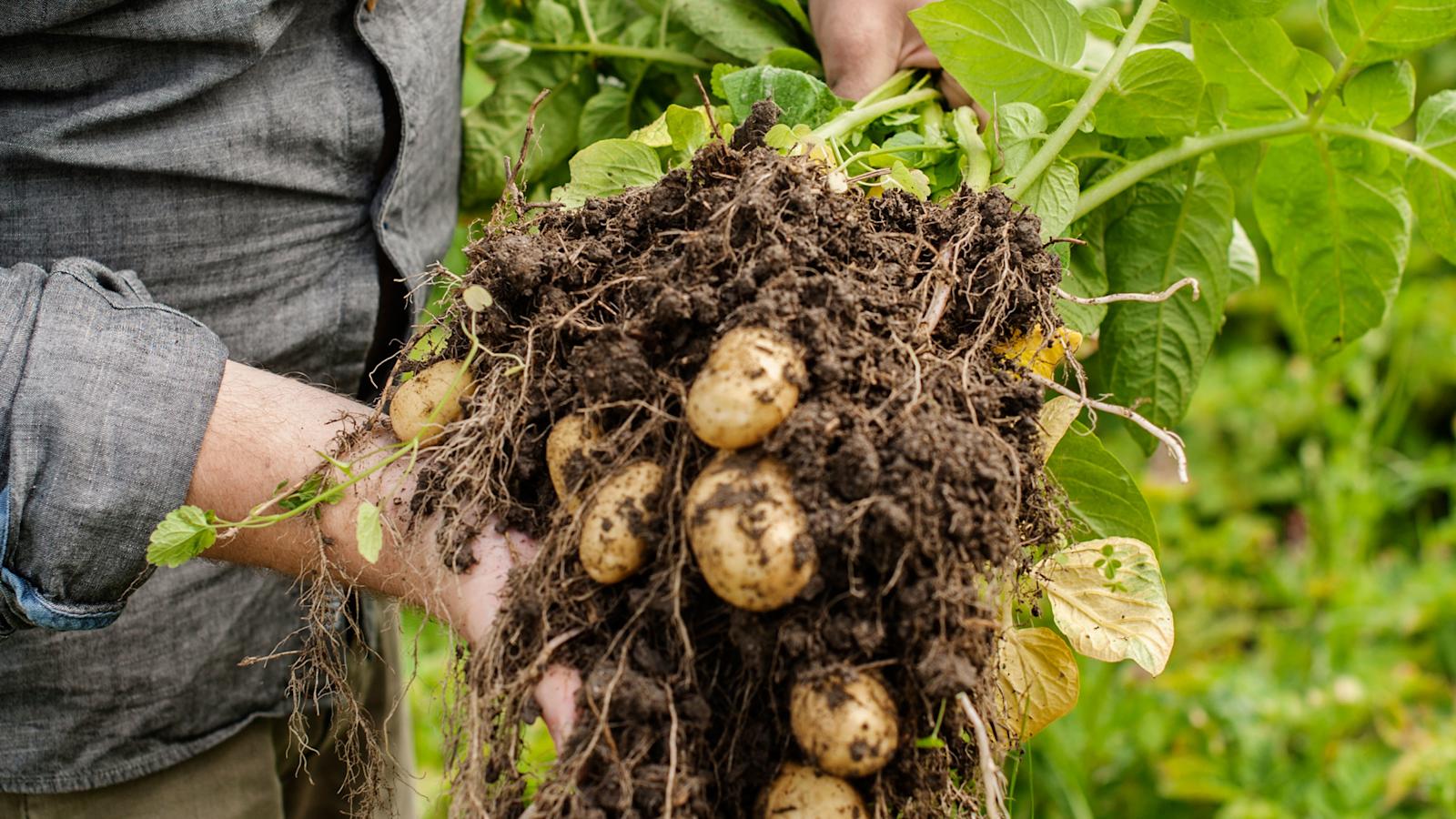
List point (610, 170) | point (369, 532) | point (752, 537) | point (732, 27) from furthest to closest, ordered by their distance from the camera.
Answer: point (732, 27), point (610, 170), point (369, 532), point (752, 537)

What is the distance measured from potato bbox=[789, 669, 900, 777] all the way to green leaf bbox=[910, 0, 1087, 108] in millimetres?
682

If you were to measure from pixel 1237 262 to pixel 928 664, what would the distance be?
120 cm

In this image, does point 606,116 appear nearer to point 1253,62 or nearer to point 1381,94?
point 1253,62

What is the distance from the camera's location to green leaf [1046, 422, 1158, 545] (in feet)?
3.68

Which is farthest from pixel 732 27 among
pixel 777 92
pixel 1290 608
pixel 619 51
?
pixel 1290 608

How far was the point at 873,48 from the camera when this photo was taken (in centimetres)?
138

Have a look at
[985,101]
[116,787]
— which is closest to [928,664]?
[985,101]

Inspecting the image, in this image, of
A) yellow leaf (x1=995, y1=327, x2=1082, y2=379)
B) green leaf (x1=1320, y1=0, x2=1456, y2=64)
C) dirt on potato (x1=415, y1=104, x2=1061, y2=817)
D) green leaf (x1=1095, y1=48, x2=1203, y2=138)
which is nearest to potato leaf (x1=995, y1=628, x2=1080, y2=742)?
dirt on potato (x1=415, y1=104, x2=1061, y2=817)

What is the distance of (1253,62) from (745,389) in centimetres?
85

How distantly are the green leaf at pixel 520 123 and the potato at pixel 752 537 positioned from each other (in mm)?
983

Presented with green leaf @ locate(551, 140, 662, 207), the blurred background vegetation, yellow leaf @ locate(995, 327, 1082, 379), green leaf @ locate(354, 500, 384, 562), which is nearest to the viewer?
green leaf @ locate(354, 500, 384, 562)

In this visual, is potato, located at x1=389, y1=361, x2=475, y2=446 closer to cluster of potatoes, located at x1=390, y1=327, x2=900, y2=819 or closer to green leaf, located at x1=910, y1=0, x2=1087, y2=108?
cluster of potatoes, located at x1=390, y1=327, x2=900, y2=819

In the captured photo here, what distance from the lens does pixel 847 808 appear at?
33.0 inches

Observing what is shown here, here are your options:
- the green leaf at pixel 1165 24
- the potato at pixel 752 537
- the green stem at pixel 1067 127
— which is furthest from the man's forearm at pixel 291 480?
the green leaf at pixel 1165 24
